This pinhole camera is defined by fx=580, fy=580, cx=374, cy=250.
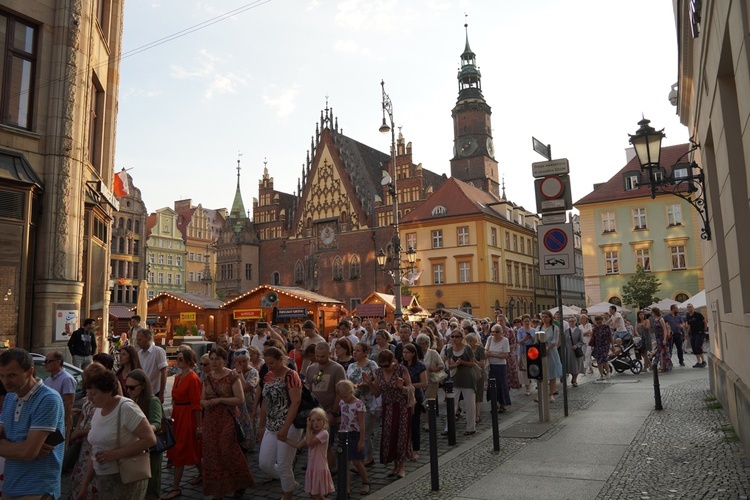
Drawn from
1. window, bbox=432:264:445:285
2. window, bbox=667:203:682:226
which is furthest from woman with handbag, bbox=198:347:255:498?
window, bbox=432:264:445:285

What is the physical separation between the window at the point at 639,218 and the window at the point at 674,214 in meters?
1.61

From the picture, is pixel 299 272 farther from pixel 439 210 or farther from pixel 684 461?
pixel 684 461

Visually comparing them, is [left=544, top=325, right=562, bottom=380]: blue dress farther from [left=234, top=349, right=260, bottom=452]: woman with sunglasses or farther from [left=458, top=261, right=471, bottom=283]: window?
[left=458, top=261, right=471, bottom=283]: window

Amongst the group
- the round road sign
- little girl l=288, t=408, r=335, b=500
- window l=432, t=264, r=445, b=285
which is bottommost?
little girl l=288, t=408, r=335, b=500

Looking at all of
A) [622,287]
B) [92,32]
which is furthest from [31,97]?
[622,287]

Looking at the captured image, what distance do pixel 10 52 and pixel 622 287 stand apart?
38.5 m

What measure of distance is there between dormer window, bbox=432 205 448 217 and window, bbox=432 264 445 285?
4.47m

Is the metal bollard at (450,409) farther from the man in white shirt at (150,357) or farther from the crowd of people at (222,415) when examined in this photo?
the man in white shirt at (150,357)

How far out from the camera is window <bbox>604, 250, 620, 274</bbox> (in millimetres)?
42531

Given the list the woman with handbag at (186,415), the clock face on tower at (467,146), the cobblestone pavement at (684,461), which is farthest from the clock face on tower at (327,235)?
the woman with handbag at (186,415)

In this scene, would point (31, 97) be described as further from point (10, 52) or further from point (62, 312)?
point (62, 312)

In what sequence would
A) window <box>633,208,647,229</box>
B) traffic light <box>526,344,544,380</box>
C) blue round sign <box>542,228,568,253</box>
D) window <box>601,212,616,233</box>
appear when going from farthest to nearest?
window <box>601,212,616,233</box> < window <box>633,208,647,229</box> < blue round sign <box>542,228,568,253</box> < traffic light <box>526,344,544,380</box>

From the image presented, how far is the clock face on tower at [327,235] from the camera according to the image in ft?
190

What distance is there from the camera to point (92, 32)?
15969 mm
